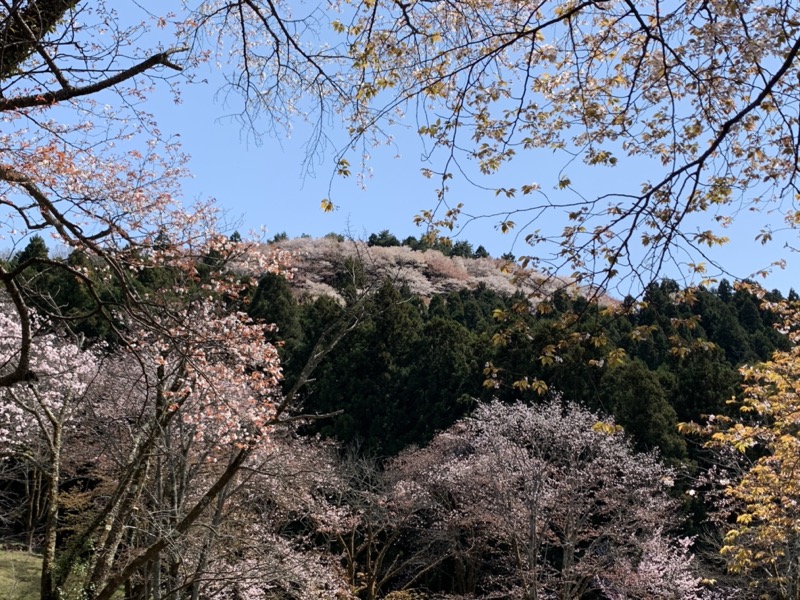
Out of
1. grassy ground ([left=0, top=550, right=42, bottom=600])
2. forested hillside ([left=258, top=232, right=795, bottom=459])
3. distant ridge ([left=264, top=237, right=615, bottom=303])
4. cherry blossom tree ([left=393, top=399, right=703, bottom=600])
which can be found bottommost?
grassy ground ([left=0, top=550, right=42, bottom=600])

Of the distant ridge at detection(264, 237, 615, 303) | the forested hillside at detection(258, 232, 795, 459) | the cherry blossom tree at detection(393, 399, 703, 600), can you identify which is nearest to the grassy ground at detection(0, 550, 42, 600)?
the forested hillside at detection(258, 232, 795, 459)

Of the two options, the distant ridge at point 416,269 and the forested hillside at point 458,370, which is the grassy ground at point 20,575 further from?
the distant ridge at point 416,269

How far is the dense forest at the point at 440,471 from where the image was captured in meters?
11.1

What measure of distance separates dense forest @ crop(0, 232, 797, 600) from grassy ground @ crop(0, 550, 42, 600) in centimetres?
56

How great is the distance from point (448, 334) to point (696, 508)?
836 cm

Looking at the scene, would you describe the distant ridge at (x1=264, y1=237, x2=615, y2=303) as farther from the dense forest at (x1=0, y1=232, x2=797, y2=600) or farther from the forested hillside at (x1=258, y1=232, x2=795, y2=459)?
the dense forest at (x1=0, y1=232, x2=797, y2=600)

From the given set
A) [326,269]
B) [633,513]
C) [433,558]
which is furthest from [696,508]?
[326,269]

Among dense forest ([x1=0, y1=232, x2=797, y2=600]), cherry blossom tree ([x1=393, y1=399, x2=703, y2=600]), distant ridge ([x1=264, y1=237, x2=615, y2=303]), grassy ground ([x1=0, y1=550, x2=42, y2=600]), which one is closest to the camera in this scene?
dense forest ([x1=0, y1=232, x2=797, y2=600])

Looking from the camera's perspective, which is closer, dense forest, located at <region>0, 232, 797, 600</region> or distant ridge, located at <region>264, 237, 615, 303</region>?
dense forest, located at <region>0, 232, 797, 600</region>

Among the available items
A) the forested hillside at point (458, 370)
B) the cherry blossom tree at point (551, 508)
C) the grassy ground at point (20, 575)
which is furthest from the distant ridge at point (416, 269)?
the grassy ground at point (20, 575)

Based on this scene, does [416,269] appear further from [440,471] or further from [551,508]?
[551,508]

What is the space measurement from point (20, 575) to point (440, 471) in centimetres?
898

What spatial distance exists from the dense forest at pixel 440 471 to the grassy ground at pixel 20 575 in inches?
22.0

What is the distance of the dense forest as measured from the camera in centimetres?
1112
